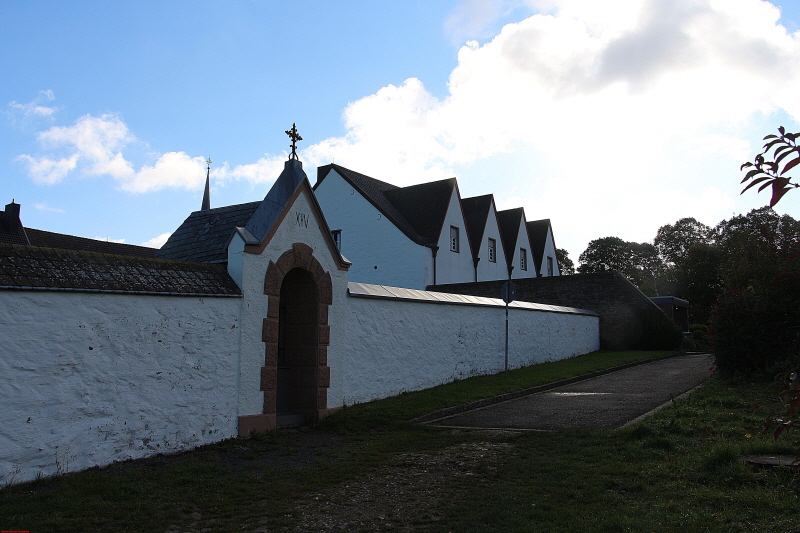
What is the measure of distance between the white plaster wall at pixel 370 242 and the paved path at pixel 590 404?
44.6 feet

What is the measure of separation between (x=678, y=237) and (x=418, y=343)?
6170 centimetres

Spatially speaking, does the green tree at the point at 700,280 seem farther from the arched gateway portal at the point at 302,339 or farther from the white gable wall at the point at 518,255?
the arched gateway portal at the point at 302,339

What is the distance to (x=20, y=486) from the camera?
641 centimetres

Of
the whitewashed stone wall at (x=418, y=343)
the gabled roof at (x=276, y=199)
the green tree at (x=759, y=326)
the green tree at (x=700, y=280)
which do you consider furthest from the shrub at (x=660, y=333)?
the green tree at (x=700, y=280)

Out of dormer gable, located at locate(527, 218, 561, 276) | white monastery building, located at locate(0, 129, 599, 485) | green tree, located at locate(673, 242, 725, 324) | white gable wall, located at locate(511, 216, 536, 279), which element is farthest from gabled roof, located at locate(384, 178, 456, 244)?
green tree, located at locate(673, 242, 725, 324)

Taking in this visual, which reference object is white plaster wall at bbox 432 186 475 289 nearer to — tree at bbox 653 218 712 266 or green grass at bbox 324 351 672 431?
green grass at bbox 324 351 672 431

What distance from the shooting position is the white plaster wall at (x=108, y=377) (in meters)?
6.61

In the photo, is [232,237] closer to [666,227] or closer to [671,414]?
[671,414]

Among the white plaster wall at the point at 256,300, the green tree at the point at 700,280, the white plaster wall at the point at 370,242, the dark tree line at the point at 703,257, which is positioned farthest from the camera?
the green tree at the point at 700,280

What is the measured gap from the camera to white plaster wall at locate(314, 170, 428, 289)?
29516 mm

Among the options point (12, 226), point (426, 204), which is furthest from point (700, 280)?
point (12, 226)

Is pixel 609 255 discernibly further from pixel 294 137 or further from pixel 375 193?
pixel 294 137

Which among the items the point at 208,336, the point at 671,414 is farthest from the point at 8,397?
the point at 671,414

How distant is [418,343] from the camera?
13828mm
